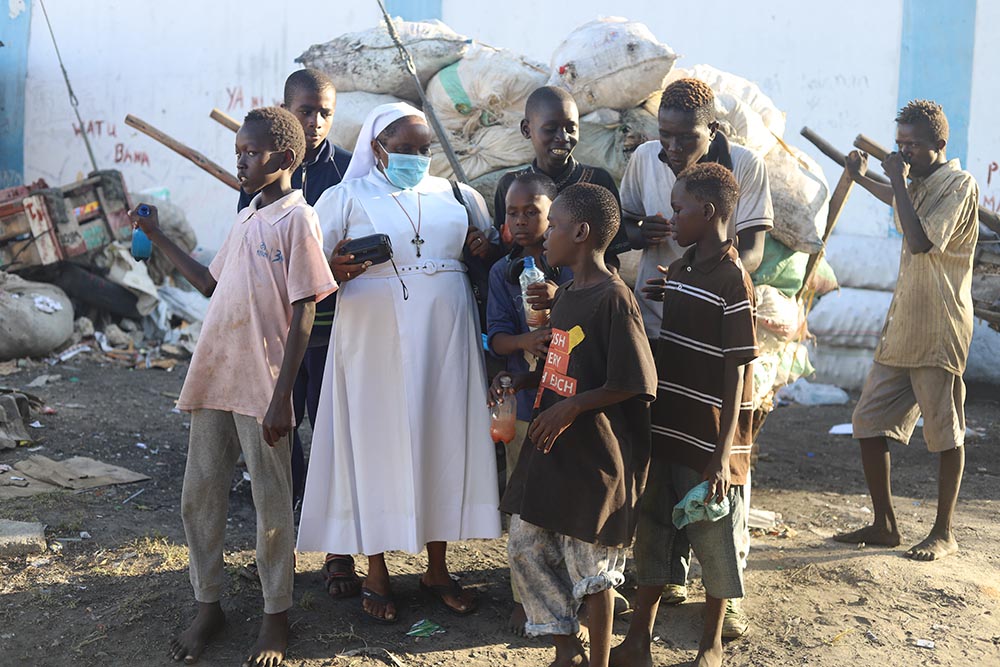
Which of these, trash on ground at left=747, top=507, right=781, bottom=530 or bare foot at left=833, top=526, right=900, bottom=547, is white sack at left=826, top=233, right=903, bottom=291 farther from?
bare foot at left=833, top=526, right=900, bottom=547

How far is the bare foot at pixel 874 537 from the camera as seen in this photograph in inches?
176

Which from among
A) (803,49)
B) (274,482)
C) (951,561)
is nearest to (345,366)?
(274,482)

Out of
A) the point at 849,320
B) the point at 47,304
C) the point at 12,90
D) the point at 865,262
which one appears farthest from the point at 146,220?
the point at 12,90

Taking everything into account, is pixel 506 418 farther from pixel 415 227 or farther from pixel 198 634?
Answer: pixel 198 634

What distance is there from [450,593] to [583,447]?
108 centimetres

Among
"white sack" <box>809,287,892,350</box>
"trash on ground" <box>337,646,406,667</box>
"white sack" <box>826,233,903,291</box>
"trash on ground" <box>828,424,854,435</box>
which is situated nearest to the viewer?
"trash on ground" <box>337,646,406,667</box>

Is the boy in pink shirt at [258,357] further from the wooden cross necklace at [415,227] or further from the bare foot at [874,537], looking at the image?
the bare foot at [874,537]

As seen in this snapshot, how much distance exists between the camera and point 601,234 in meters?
2.91

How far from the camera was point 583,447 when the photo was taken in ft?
9.27

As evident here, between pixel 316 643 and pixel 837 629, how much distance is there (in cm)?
187

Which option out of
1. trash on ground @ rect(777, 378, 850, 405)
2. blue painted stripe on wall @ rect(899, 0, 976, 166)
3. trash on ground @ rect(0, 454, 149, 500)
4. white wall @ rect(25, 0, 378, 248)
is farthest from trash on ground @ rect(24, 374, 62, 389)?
blue painted stripe on wall @ rect(899, 0, 976, 166)

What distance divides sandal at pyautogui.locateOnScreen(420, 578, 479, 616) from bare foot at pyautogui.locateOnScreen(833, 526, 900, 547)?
1.90 meters

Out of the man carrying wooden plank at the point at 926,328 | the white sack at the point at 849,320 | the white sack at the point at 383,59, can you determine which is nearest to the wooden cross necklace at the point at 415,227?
the white sack at the point at 383,59

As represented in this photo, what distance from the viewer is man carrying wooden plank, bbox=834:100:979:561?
435 centimetres
